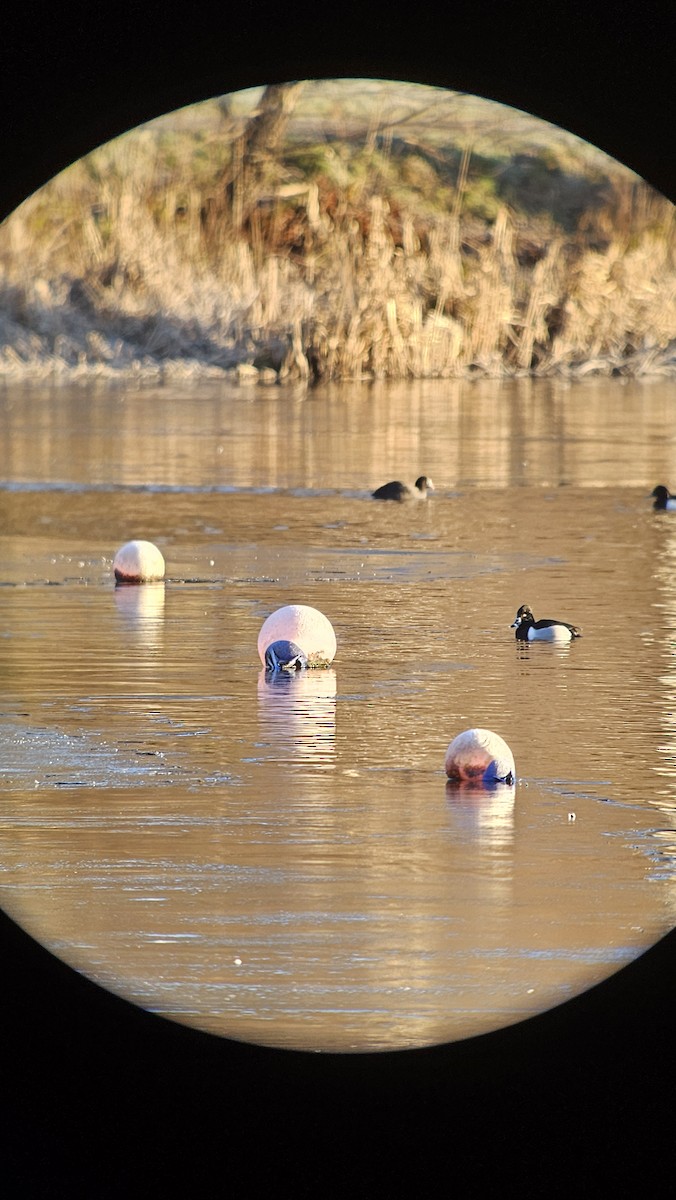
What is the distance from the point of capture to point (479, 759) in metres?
6.66

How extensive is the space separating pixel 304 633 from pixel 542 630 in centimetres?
120

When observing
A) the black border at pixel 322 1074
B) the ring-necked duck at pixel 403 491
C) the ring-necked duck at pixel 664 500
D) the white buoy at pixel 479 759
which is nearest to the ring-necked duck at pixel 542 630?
the white buoy at pixel 479 759

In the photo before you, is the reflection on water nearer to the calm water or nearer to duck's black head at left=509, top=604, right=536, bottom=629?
the calm water

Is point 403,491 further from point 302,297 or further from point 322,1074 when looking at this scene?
point 302,297

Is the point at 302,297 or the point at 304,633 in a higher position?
the point at 302,297

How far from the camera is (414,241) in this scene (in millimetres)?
31375

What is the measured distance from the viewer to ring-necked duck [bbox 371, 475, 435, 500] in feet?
47.5

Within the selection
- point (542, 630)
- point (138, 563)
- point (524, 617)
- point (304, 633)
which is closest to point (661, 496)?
point (138, 563)

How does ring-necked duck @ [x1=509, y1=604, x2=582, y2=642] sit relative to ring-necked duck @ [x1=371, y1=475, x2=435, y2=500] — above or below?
below

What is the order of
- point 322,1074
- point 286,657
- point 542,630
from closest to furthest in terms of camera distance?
point 322,1074 < point 286,657 < point 542,630

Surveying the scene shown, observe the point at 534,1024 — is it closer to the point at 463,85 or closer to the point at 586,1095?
the point at 586,1095

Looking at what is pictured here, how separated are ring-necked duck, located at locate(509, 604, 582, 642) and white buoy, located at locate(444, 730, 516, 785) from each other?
8.46 feet

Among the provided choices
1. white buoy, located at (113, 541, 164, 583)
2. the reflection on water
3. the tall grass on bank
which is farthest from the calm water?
the tall grass on bank

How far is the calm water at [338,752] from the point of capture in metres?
5.11
